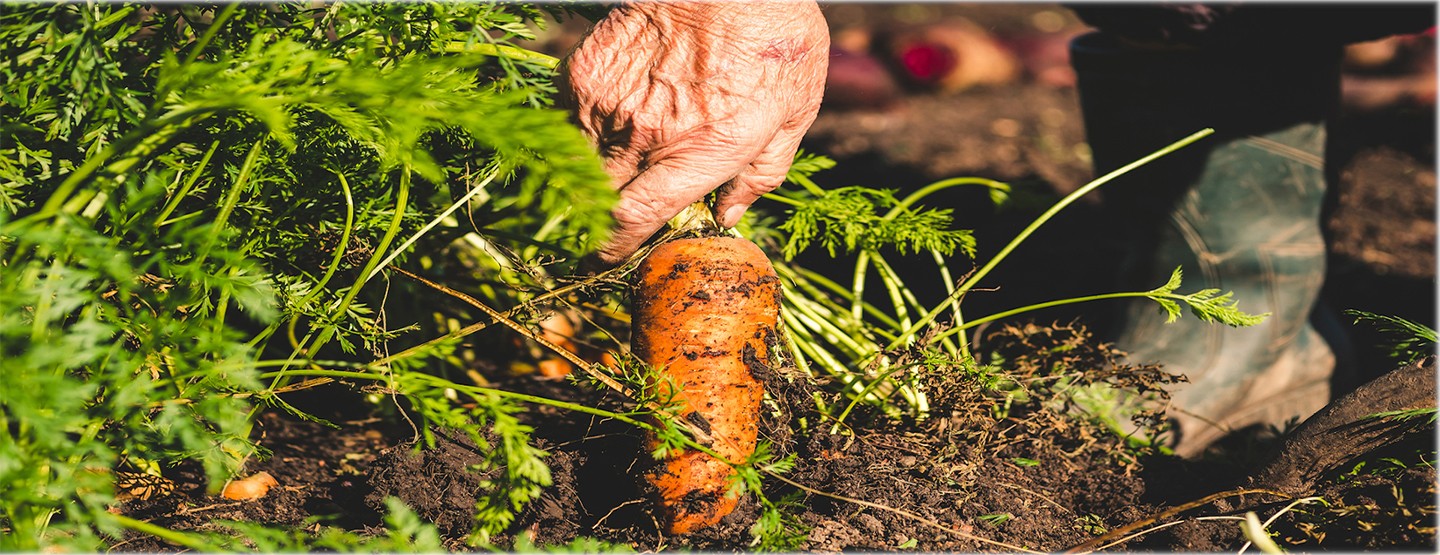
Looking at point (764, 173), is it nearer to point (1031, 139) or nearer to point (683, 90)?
point (683, 90)

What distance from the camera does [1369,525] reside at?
1204 mm

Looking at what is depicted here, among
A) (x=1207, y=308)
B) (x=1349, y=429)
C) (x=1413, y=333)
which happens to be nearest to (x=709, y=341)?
(x=1207, y=308)

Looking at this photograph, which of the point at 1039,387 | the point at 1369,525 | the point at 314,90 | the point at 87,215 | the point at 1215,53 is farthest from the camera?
the point at 1215,53

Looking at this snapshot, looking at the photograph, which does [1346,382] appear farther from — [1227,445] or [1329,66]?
[1329,66]

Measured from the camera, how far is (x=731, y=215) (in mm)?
1435

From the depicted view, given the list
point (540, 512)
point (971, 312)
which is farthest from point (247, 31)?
point (971, 312)

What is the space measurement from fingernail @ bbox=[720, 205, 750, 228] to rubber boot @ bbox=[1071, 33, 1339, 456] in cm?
100

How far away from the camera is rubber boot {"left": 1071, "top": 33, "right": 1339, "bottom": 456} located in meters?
1.98

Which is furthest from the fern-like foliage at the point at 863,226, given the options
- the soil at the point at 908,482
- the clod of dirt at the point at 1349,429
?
the clod of dirt at the point at 1349,429

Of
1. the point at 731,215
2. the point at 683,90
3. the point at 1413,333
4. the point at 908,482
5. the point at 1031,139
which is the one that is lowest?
the point at 1031,139

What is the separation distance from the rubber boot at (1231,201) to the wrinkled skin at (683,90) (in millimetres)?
993

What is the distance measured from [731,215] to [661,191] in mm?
195

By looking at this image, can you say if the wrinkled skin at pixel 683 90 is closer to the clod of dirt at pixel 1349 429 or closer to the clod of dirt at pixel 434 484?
the clod of dirt at pixel 434 484

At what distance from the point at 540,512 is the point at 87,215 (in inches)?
24.4
